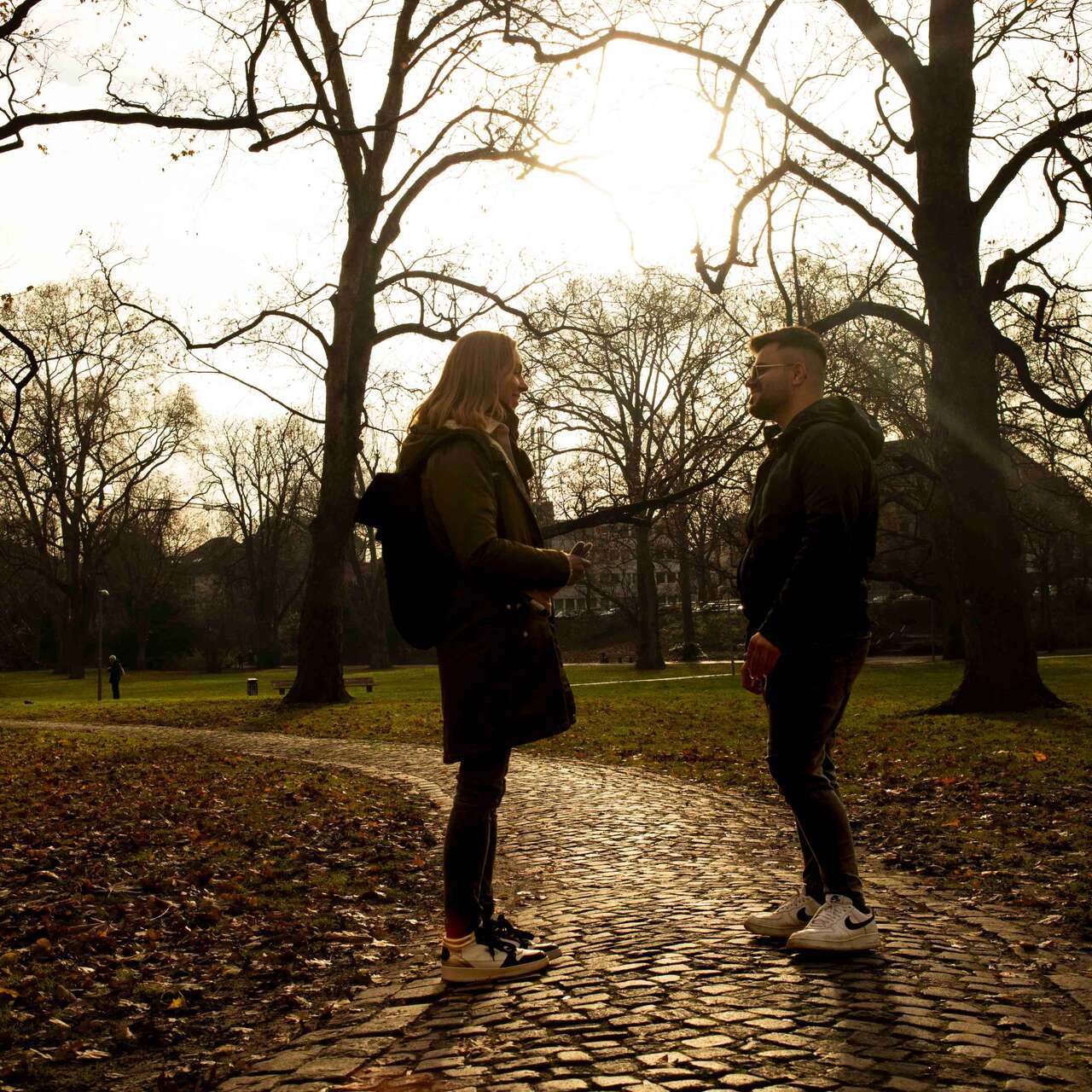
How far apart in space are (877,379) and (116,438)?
3257 centimetres

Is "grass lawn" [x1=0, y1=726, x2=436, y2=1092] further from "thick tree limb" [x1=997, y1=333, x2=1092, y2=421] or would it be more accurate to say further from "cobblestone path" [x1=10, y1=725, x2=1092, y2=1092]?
"thick tree limb" [x1=997, y1=333, x2=1092, y2=421]

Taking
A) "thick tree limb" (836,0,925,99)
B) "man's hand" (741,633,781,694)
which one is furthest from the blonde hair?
"thick tree limb" (836,0,925,99)

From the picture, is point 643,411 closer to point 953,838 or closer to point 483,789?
point 953,838

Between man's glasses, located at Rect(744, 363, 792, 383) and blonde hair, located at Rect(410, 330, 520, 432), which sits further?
man's glasses, located at Rect(744, 363, 792, 383)

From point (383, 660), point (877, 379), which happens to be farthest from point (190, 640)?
point (877, 379)

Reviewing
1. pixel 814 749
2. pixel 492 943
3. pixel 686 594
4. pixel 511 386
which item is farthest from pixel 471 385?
pixel 686 594

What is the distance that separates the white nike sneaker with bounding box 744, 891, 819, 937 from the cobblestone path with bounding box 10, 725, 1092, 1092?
0.25 feet

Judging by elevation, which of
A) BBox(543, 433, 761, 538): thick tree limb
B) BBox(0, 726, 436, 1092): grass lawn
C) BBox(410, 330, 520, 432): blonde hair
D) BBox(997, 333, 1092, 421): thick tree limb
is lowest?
BBox(0, 726, 436, 1092): grass lawn

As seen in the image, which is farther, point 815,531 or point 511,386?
point 511,386

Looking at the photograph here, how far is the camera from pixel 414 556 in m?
4.11

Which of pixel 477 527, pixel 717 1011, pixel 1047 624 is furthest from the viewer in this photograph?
pixel 1047 624

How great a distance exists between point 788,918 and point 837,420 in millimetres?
1820

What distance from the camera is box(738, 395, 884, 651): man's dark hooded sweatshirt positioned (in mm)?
4223

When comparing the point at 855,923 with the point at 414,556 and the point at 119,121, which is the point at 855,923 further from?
the point at 119,121
